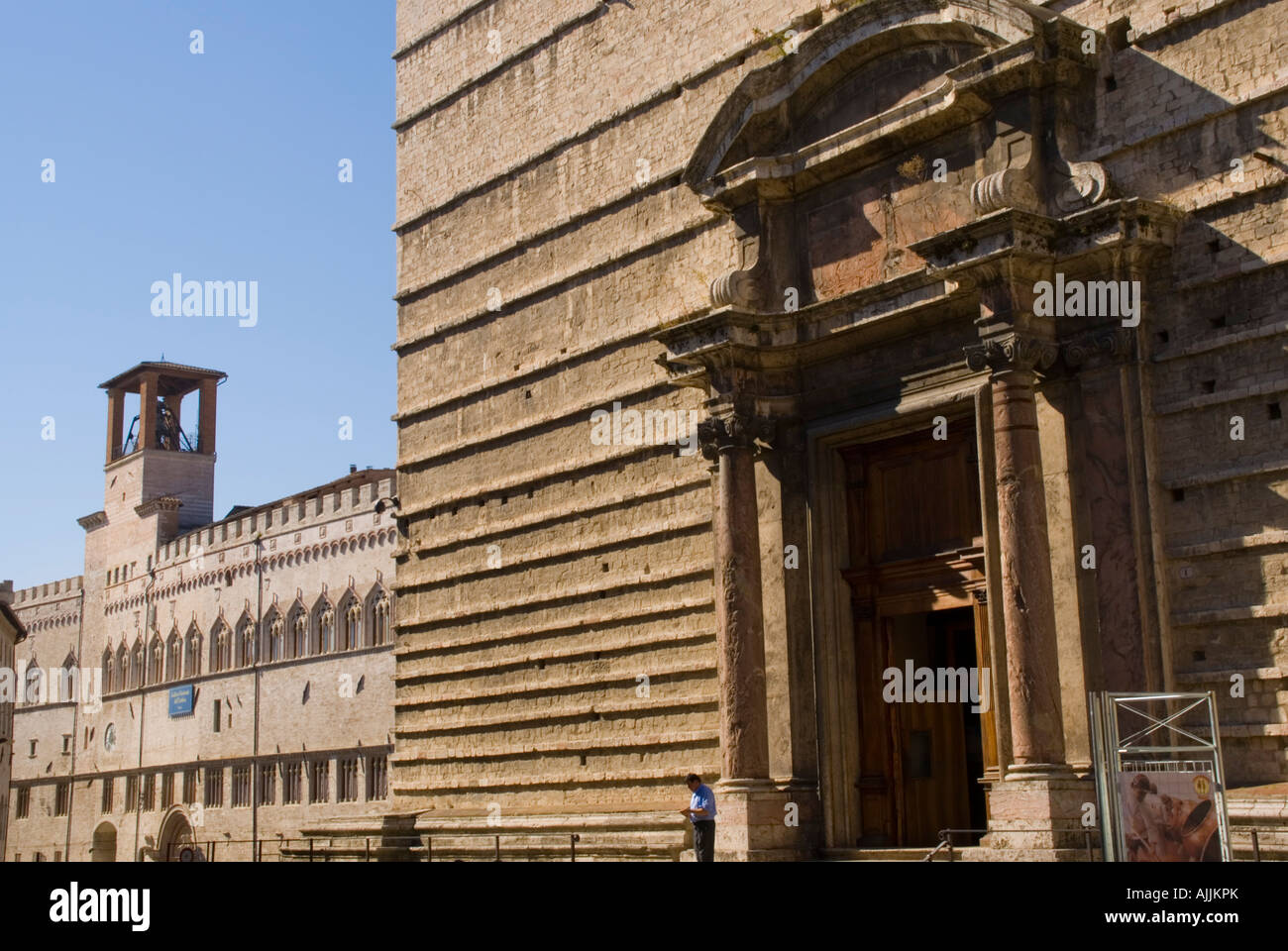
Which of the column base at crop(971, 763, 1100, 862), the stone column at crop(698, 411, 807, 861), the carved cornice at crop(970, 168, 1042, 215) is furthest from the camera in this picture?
the stone column at crop(698, 411, 807, 861)

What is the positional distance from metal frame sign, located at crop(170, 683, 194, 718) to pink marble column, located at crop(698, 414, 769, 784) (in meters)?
40.8

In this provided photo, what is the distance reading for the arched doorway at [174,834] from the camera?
5394 centimetres

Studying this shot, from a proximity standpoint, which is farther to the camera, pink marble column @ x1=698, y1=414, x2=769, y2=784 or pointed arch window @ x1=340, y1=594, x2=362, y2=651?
pointed arch window @ x1=340, y1=594, x2=362, y2=651

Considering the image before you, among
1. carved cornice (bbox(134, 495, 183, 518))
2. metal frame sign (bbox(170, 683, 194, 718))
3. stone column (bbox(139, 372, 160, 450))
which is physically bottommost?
metal frame sign (bbox(170, 683, 194, 718))

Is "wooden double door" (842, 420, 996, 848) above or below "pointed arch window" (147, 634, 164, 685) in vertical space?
below

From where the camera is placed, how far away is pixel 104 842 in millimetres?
59281

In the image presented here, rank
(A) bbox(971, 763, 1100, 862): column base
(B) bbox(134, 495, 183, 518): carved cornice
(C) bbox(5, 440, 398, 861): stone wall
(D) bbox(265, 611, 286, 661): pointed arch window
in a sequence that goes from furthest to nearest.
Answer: (B) bbox(134, 495, 183, 518): carved cornice
(D) bbox(265, 611, 286, 661): pointed arch window
(C) bbox(5, 440, 398, 861): stone wall
(A) bbox(971, 763, 1100, 862): column base

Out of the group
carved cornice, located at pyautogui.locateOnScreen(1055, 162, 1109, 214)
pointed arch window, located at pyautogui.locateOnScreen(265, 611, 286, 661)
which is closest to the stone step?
carved cornice, located at pyautogui.locateOnScreen(1055, 162, 1109, 214)

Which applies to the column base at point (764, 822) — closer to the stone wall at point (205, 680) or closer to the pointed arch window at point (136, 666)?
the stone wall at point (205, 680)

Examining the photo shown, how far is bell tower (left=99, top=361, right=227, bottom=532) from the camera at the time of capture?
61031 millimetres

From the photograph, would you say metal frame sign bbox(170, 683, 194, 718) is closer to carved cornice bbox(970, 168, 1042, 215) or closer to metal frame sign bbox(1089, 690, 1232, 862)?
carved cornice bbox(970, 168, 1042, 215)

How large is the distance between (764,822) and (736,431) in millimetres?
4151
